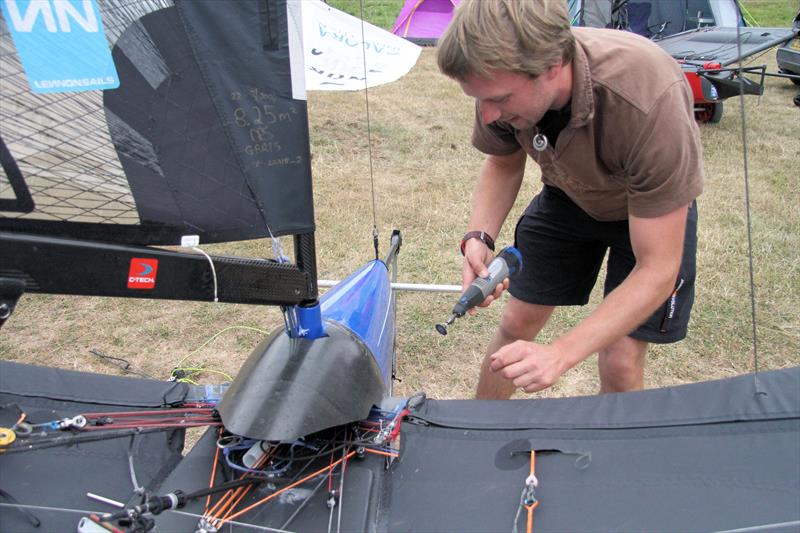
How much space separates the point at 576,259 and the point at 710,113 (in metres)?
4.77

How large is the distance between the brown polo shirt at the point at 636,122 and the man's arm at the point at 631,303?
1.7 inches

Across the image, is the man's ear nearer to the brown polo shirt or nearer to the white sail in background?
the brown polo shirt

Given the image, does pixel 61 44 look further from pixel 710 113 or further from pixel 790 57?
pixel 790 57

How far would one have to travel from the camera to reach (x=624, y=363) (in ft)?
5.94

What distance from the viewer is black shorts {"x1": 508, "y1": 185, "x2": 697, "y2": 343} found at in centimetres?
172

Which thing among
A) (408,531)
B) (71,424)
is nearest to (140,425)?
(71,424)

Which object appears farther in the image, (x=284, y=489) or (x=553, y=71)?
(x=553, y=71)

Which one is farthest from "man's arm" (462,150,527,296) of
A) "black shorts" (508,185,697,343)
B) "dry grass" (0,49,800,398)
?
"dry grass" (0,49,800,398)

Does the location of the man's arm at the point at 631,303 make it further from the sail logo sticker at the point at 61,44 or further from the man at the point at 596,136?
the sail logo sticker at the point at 61,44

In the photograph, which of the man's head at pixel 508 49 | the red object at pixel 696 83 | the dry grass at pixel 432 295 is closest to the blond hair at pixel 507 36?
the man's head at pixel 508 49

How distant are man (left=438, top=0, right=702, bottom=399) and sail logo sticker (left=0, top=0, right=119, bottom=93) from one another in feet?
1.97

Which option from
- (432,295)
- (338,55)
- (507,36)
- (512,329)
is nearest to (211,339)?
(432,295)

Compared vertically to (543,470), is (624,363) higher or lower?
lower

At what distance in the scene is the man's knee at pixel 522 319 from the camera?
2.03m
